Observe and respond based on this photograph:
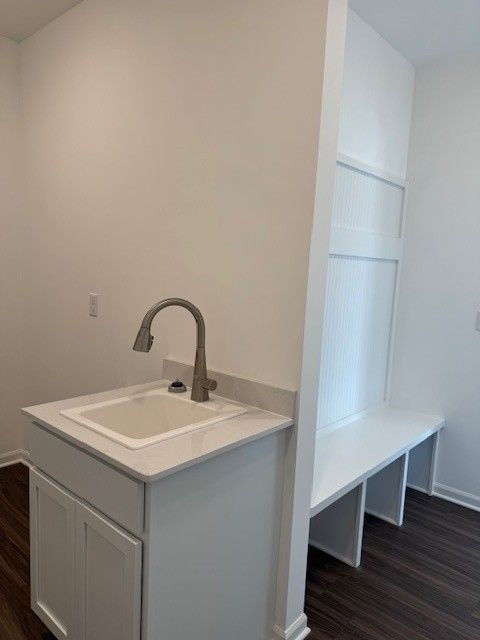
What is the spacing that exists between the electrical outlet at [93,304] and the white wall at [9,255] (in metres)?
0.79

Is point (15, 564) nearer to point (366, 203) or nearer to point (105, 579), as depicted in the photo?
point (105, 579)

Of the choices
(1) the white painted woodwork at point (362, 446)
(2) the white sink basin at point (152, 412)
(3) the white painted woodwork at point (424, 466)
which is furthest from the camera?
(3) the white painted woodwork at point (424, 466)

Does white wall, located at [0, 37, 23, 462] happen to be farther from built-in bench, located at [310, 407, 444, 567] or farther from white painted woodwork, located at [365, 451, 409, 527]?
white painted woodwork, located at [365, 451, 409, 527]

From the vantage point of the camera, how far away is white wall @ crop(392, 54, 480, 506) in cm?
262

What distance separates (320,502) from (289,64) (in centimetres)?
153

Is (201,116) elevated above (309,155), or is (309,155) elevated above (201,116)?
(201,116)

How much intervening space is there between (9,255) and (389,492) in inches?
102

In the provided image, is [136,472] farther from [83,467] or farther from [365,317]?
[365,317]

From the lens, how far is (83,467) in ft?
4.47

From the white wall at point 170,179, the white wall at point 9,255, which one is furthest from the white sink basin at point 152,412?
the white wall at point 9,255

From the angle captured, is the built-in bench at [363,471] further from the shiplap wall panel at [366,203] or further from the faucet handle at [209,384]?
the shiplap wall panel at [366,203]

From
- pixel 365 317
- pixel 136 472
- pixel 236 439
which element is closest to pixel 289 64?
pixel 236 439

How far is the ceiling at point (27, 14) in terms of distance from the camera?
2.27 meters

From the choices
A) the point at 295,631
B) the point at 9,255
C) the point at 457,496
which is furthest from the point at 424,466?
the point at 9,255
